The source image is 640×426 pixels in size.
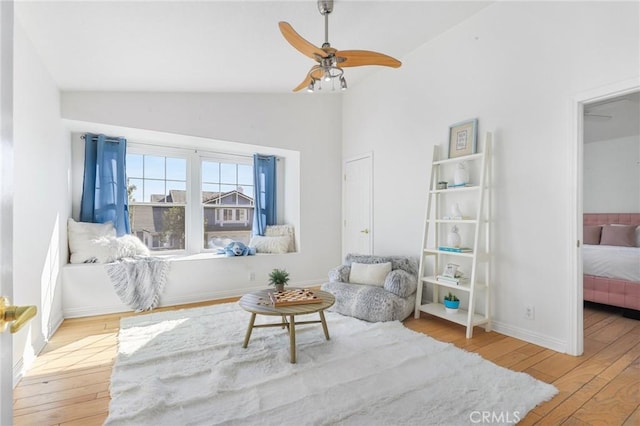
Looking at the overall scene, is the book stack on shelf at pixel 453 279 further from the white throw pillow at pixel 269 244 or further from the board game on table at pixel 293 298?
the white throw pillow at pixel 269 244

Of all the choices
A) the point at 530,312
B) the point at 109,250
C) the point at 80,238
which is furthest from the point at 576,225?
the point at 80,238

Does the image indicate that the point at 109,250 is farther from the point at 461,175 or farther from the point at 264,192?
the point at 461,175

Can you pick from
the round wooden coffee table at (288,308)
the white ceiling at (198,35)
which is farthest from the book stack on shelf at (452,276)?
the white ceiling at (198,35)

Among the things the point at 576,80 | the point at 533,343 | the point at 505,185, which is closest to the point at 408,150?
the point at 505,185

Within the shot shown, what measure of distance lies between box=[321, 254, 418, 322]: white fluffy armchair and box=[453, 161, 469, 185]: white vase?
110 cm

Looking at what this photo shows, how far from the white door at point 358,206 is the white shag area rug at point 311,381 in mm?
1894

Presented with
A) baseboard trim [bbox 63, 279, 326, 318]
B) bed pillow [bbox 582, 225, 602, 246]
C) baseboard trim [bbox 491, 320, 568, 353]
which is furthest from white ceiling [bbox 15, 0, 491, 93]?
bed pillow [bbox 582, 225, 602, 246]

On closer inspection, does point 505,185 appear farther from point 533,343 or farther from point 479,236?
point 533,343

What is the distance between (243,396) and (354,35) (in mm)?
3303

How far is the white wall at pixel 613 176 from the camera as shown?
5133 millimetres

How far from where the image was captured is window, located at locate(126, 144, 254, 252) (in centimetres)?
446

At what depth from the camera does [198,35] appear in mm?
2746

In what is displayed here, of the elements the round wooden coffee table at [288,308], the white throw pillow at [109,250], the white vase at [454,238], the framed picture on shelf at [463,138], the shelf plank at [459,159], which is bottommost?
the round wooden coffee table at [288,308]

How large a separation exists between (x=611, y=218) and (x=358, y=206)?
13.9ft
